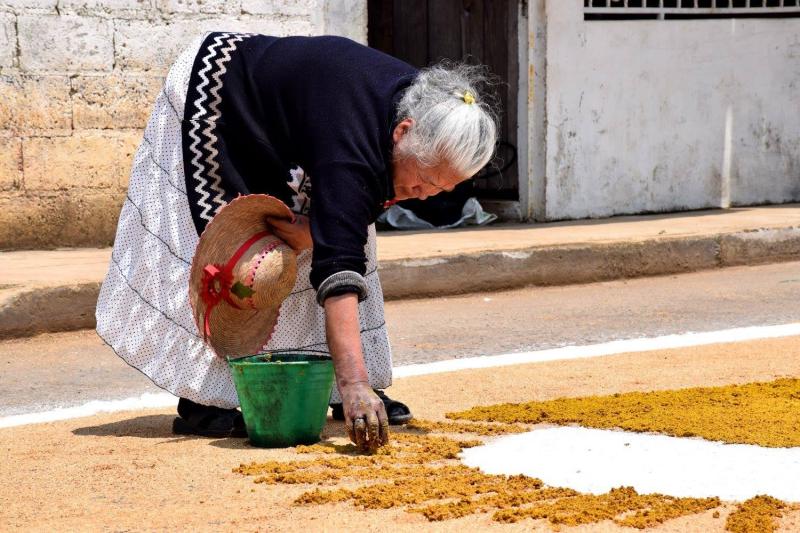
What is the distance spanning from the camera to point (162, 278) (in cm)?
458

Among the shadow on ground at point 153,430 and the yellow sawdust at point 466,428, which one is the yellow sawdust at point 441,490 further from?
the shadow on ground at point 153,430

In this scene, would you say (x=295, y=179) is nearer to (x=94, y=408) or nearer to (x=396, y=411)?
(x=396, y=411)

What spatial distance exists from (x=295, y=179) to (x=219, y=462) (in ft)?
3.15

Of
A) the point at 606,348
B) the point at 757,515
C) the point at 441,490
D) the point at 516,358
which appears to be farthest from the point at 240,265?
the point at 606,348

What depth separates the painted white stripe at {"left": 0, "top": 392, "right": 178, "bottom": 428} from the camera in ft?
16.4

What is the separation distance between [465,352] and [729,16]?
595 cm

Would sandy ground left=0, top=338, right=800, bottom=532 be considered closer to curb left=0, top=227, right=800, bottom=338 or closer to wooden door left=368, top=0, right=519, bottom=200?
curb left=0, top=227, right=800, bottom=338

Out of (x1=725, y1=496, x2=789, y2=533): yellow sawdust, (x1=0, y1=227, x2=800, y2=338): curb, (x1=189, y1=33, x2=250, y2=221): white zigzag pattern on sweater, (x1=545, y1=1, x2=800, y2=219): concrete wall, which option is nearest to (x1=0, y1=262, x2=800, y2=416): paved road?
(x1=0, y1=227, x2=800, y2=338): curb

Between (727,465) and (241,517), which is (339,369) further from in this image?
(727,465)

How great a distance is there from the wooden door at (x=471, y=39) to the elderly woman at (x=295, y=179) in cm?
629

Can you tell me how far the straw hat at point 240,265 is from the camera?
4312 millimetres

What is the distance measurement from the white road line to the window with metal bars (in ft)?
14.5

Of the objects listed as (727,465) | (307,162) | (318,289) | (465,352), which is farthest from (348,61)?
(465,352)

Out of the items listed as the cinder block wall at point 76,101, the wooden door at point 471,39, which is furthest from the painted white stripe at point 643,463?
the wooden door at point 471,39
